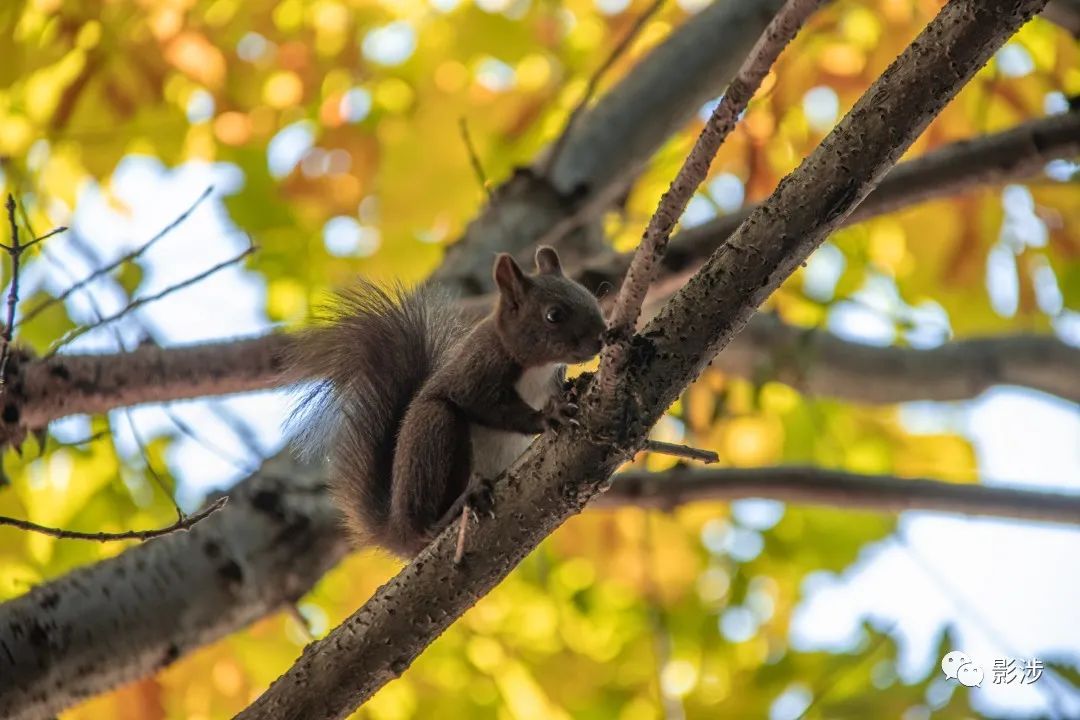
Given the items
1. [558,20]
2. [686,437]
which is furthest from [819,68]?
[686,437]

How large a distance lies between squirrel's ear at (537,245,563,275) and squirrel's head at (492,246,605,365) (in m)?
0.14

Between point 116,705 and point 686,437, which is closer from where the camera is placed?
point 116,705

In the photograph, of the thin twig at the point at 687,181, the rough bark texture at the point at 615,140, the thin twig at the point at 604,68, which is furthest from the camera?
the rough bark texture at the point at 615,140

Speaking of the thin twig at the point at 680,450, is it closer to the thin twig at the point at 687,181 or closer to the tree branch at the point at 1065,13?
the thin twig at the point at 687,181

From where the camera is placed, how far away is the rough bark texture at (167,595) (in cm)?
245

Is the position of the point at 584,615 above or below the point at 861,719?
above

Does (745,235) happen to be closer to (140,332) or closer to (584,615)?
(140,332)

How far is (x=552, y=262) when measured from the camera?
293 cm

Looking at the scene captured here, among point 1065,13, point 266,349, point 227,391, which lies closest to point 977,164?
point 1065,13

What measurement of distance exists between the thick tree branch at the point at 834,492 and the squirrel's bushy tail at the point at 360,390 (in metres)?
0.77

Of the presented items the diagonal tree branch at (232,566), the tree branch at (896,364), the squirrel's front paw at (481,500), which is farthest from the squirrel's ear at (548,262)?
the tree branch at (896,364)

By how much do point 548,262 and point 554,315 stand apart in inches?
12.3

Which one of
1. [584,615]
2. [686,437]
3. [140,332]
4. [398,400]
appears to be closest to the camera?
[398,400]

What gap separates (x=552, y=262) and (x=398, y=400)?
564mm
